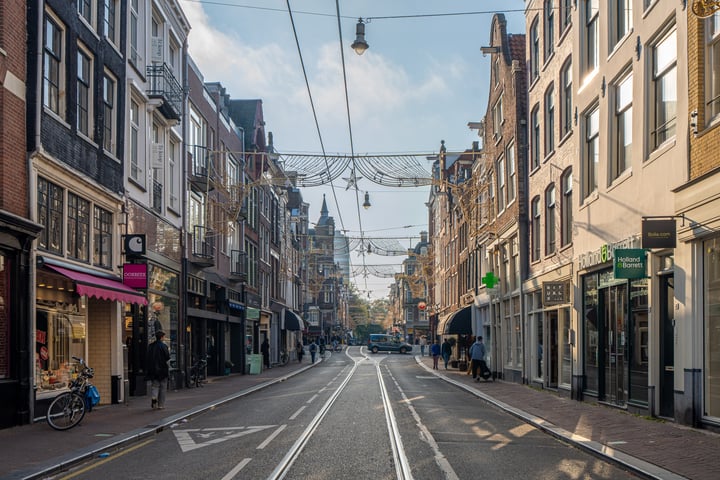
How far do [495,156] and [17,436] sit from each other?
2598 centimetres

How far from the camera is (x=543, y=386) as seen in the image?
86.9ft

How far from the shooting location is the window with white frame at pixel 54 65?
54.8 feet

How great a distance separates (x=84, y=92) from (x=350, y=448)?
11.5 metres

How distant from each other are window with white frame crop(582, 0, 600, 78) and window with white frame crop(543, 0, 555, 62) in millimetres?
3703

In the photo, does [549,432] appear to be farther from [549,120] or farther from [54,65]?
[549,120]

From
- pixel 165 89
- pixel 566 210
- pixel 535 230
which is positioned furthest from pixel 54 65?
pixel 535 230

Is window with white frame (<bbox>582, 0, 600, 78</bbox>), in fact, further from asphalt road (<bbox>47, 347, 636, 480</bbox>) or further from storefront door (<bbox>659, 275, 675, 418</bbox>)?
asphalt road (<bbox>47, 347, 636, 480</bbox>)

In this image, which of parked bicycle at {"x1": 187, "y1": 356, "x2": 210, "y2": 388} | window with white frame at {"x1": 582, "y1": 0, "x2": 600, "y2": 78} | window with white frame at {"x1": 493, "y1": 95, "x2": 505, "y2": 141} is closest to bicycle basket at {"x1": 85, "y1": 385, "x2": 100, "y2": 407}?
parked bicycle at {"x1": 187, "y1": 356, "x2": 210, "y2": 388}

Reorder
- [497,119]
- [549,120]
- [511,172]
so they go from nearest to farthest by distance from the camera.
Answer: [549,120], [511,172], [497,119]

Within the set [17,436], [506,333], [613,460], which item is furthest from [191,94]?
[613,460]

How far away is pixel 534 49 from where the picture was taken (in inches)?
1144

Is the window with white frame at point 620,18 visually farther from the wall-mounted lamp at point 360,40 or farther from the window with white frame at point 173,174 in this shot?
the window with white frame at point 173,174

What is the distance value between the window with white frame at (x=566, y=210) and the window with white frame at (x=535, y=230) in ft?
12.2

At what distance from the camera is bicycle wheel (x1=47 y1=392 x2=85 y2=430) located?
14195 mm
